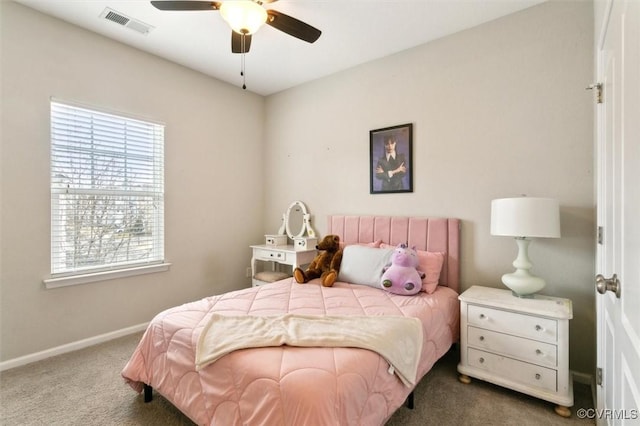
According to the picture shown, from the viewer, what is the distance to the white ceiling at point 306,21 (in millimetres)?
2303

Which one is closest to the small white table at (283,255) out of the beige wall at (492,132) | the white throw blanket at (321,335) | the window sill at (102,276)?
the beige wall at (492,132)

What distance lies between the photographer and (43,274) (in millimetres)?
2445

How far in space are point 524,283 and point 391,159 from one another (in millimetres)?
1538

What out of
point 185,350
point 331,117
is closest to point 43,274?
point 185,350

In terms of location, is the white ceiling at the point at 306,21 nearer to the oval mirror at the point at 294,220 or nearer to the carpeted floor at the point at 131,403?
the oval mirror at the point at 294,220

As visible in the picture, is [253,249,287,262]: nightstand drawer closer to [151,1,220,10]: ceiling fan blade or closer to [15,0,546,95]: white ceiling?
[15,0,546,95]: white ceiling

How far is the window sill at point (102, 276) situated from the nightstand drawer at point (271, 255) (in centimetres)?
96

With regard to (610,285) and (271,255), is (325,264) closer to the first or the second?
(271,255)

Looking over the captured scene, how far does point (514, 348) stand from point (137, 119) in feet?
11.9

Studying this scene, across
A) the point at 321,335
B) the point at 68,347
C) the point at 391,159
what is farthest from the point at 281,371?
the point at 68,347

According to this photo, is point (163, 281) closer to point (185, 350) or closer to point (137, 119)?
point (137, 119)

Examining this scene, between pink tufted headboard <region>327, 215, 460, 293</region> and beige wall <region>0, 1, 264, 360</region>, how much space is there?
1485 millimetres

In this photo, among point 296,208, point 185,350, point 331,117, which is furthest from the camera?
point 296,208

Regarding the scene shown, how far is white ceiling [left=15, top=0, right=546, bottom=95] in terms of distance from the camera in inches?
90.7
